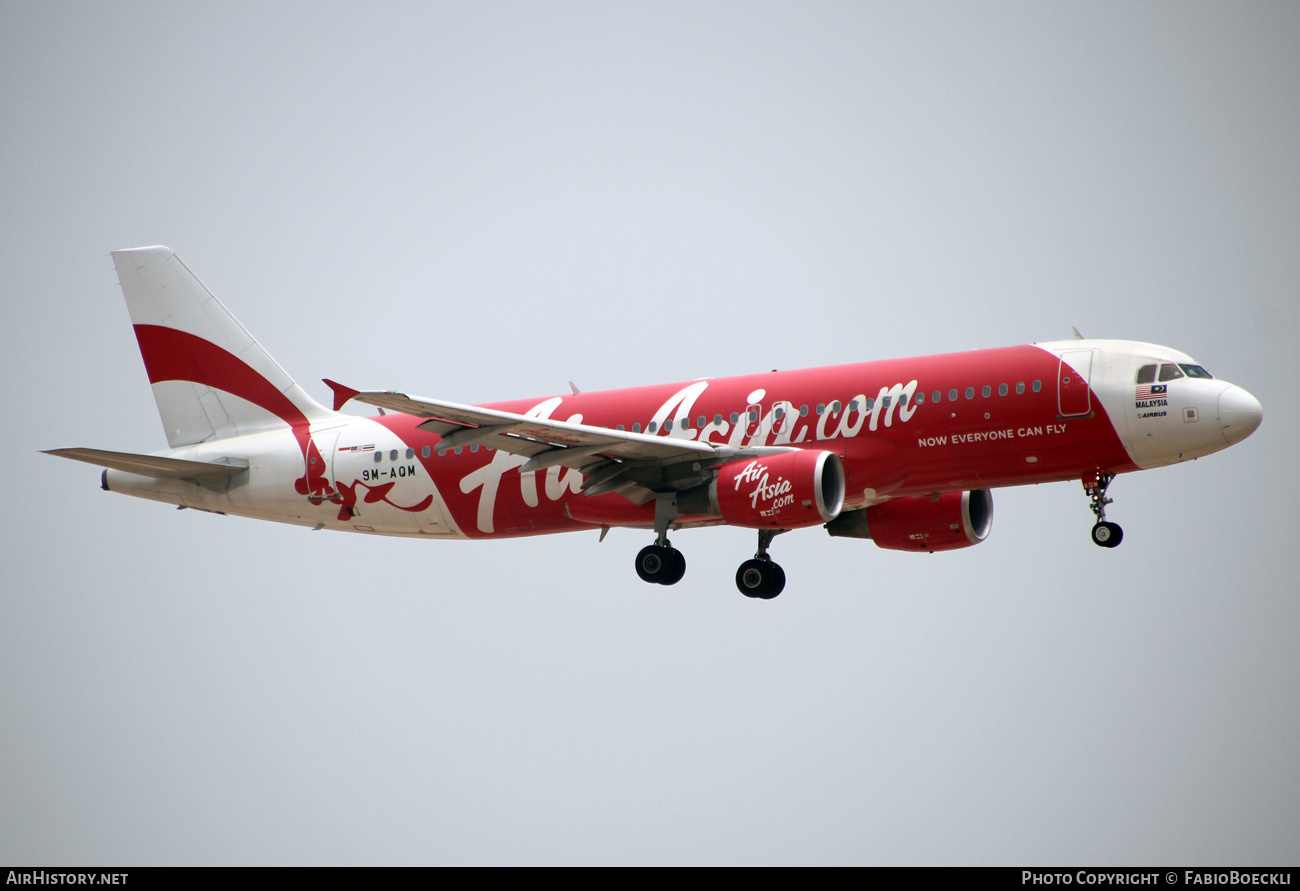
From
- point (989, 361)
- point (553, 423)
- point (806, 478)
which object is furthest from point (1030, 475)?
point (553, 423)

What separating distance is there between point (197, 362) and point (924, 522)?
21.5 metres

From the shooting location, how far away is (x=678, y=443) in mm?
32844

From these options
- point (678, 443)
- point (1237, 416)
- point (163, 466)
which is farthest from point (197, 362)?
point (1237, 416)

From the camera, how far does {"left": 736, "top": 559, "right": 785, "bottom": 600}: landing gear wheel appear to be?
3725cm

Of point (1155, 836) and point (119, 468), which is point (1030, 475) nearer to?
point (119, 468)

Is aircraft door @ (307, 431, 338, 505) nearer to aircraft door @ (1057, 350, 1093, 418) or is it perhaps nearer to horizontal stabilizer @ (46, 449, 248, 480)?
horizontal stabilizer @ (46, 449, 248, 480)

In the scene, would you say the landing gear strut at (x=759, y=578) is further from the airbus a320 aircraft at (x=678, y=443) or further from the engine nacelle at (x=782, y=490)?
the engine nacelle at (x=782, y=490)

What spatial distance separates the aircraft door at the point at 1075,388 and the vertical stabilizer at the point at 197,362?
67.1 ft

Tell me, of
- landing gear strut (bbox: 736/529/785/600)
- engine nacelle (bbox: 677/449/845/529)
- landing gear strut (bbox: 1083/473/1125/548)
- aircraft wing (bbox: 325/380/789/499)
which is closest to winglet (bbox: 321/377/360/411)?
aircraft wing (bbox: 325/380/789/499)

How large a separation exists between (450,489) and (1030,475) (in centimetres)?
1510

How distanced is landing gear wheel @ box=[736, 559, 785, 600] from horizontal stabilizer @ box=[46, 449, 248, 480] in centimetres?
1425

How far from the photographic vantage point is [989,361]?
32688 mm

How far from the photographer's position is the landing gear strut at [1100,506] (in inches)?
1278
